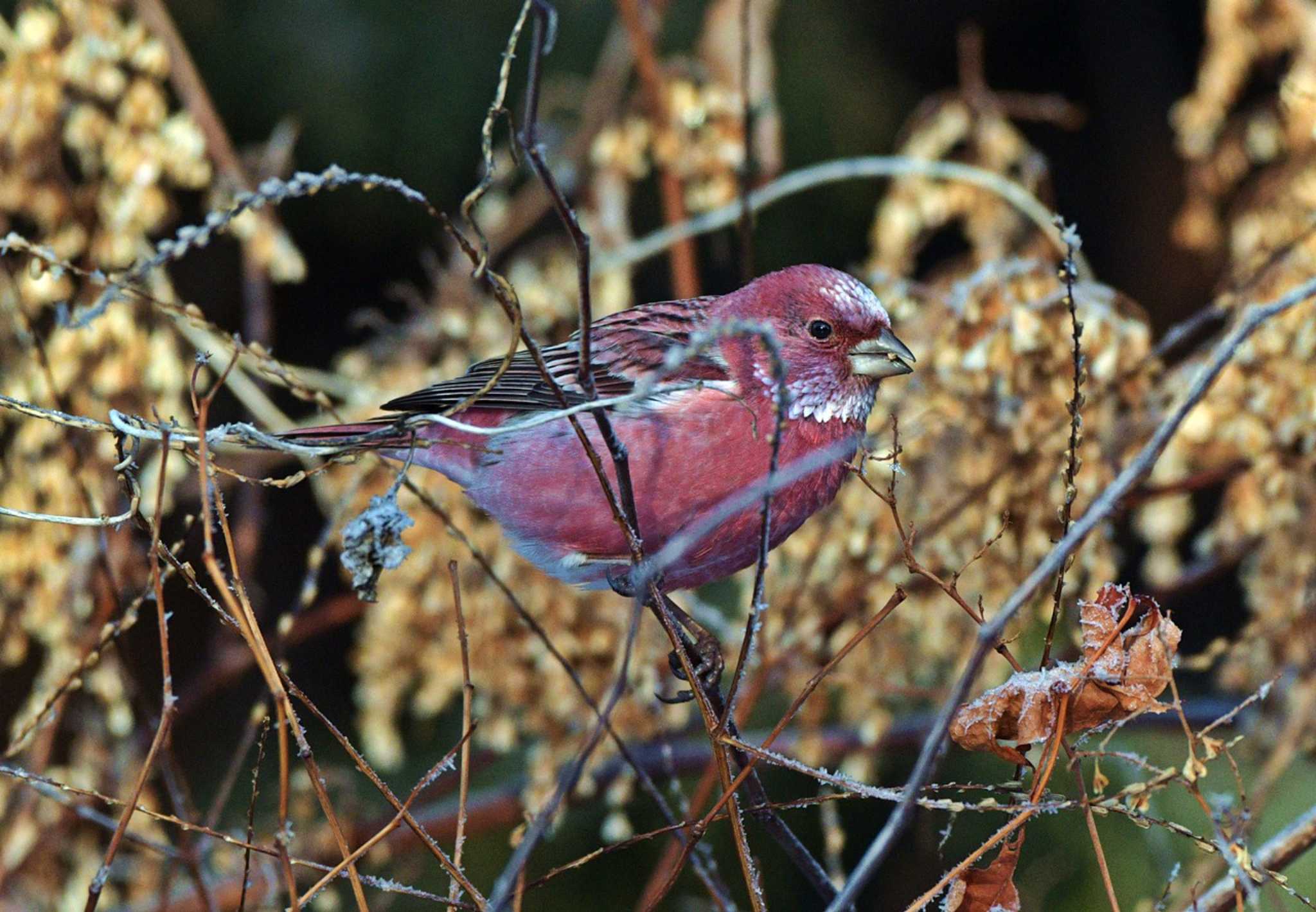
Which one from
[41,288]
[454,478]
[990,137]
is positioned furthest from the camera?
[990,137]

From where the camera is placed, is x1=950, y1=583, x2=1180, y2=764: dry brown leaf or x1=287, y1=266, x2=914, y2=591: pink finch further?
→ x1=287, y1=266, x2=914, y2=591: pink finch

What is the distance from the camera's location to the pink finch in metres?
2.67

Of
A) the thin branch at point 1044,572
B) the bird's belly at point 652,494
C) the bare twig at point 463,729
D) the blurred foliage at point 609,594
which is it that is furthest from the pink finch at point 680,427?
the thin branch at point 1044,572

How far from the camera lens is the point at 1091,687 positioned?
1777mm

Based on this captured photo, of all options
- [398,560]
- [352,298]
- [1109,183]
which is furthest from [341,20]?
[398,560]

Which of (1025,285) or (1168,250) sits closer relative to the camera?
(1025,285)

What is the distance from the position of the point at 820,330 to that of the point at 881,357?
15 centimetres

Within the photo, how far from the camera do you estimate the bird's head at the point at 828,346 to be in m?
2.92

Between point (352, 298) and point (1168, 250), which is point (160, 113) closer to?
point (352, 298)

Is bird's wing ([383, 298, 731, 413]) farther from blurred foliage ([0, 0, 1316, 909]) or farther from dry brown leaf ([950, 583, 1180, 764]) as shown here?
dry brown leaf ([950, 583, 1180, 764])

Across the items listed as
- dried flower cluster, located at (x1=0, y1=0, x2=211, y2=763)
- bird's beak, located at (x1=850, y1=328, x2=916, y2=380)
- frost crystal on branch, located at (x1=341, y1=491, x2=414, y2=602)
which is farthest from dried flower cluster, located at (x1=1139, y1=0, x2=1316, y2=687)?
dried flower cluster, located at (x1=0, y1=0, x2=211, y2=763)

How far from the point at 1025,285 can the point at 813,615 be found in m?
1.00

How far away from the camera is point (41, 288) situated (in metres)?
3.43

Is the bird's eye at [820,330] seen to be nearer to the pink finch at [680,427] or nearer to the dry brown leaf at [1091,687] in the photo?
the pink finch at [680,427]
